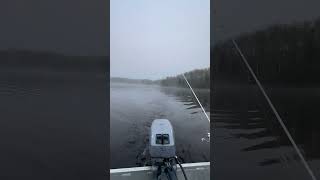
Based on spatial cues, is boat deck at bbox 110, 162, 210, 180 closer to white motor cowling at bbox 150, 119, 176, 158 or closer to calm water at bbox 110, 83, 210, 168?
white motor cowling at bbox 150, 119, 176, 158

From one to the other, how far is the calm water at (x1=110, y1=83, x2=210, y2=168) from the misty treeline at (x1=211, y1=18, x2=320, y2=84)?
244cm

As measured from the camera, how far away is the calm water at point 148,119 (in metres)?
4.33

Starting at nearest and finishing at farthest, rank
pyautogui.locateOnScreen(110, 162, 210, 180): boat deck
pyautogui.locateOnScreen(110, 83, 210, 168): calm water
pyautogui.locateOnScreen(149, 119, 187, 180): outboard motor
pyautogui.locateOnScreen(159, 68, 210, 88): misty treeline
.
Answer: pyautogui.locateOnScreen(110, 162, 210, 180): boat deck, pyautogui.locateOnScreen(149, 119, 187, 180): outboard motor, pyautogui.locateOnScreen(159, 68, 210, 88): misty treeline, pyautogui.locateOnScreen(110, 83, 210, 168): calm water

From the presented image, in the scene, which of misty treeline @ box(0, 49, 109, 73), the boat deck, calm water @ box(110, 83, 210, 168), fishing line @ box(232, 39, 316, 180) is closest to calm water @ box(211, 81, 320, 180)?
fishing line @ box(232, 39, 316, 180)

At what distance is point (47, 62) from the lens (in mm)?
1364

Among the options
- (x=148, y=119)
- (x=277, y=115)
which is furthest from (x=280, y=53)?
(x=148, y=119)

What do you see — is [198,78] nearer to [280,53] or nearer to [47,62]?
[280,53]

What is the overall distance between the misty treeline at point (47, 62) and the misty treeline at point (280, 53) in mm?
739

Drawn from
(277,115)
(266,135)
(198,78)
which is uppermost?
(198,78)

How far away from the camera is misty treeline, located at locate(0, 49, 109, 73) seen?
4.30 ft

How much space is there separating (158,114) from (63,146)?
3.32m

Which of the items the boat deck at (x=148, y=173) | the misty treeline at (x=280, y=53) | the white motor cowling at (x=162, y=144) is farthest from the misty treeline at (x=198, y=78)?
the misty treeline at (x=280, y=53)

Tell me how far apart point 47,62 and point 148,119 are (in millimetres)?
3393

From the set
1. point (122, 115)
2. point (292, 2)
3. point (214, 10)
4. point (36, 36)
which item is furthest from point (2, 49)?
point (122, 115)
